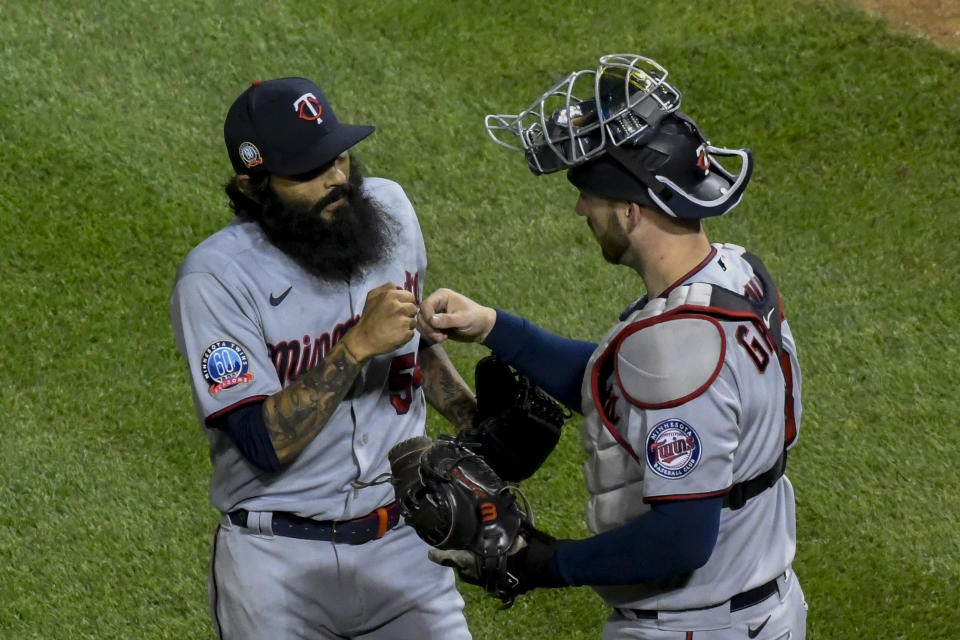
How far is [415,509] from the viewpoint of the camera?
3.21 m

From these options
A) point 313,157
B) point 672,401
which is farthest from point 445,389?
point 672,401

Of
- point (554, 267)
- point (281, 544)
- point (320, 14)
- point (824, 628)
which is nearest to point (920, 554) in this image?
point (824, 628)

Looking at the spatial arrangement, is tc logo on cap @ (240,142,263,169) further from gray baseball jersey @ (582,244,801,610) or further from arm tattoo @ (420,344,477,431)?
gray baseball jersey @ (582,244,801,610)

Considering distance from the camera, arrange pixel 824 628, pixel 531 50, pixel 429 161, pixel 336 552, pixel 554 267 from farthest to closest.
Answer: pixel 531 50
pixel 429 161
pixel 554 267
pixel 824 628
pixel 336 552

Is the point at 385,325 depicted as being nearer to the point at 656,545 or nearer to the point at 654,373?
the point at 654,373

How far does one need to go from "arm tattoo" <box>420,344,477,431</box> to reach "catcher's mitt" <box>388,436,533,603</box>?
77 centimetres

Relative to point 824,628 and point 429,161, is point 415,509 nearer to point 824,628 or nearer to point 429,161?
point 824,628

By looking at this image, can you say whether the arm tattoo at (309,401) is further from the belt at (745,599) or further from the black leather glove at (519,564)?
the belt at (745,599)

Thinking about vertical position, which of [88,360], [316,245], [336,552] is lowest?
[88,360]

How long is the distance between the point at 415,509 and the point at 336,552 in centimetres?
59

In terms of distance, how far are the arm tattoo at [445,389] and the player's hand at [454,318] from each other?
40cm

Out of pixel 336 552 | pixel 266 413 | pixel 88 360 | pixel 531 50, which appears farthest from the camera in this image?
pixel 531 50

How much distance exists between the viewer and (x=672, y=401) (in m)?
2.81

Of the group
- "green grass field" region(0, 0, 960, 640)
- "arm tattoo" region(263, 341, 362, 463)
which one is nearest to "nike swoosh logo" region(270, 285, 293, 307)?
"arm tattoo" region(263, 341, 362, 463)
